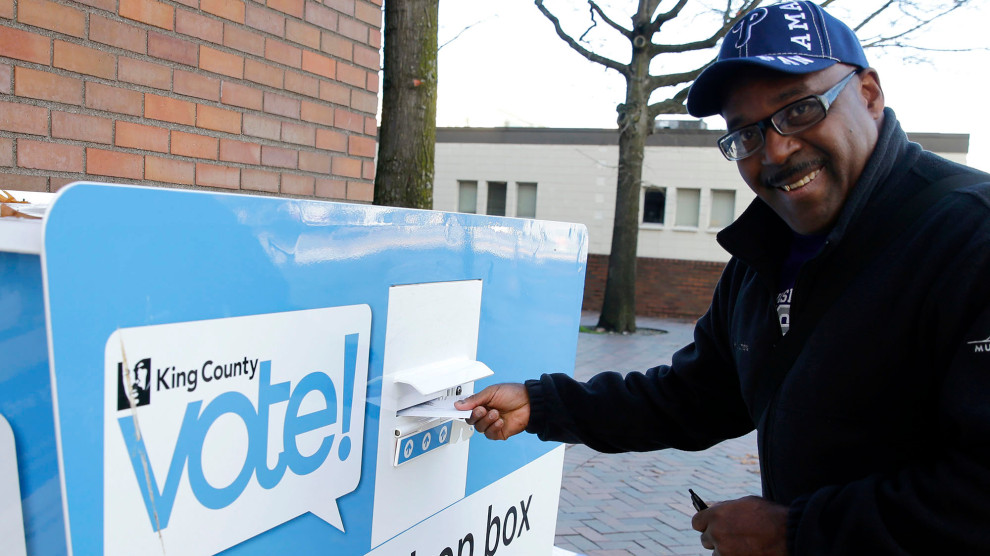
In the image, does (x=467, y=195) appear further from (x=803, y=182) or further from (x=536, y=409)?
(x=803, y=182)

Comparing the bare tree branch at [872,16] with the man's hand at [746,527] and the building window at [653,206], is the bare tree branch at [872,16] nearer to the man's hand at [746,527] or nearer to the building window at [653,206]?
the building window at [653,206]

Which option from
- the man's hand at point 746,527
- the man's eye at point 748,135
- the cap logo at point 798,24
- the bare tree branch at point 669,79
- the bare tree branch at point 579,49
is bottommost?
the man's hand at point 746,527

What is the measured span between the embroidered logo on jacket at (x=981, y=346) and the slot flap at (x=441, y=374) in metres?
1.03

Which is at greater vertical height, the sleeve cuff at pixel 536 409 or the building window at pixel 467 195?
the building window at pixel 467 195

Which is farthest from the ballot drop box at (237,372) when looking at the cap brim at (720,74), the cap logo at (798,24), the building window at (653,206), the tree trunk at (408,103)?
the building window at (653,206)

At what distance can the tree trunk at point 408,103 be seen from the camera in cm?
361

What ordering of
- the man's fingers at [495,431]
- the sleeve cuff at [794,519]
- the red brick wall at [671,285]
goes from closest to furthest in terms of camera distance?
the sleeve cuff at [794,519] < the man's fingers at [495,431] < the red brick wall at [671,285]

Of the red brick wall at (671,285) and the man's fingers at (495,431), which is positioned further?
the red brick wall at (671,285)

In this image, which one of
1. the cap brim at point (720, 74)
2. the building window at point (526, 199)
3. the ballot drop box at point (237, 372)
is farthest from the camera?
the building window at point (526, 199)

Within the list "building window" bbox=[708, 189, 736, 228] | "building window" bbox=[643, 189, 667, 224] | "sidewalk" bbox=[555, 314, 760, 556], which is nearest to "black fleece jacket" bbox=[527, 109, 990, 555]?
"sidewalk" bbox=[555, 314, 760, 556]

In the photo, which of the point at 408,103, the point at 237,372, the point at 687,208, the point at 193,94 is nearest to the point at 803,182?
the point at 237,372

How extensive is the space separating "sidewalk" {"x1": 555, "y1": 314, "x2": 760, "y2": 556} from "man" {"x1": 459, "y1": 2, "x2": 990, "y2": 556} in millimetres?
2643

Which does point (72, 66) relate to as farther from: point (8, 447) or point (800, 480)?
point (800, 480)

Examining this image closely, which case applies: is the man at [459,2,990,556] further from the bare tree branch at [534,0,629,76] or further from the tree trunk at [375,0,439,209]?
the bare tree branch at [534,0,629,76]
